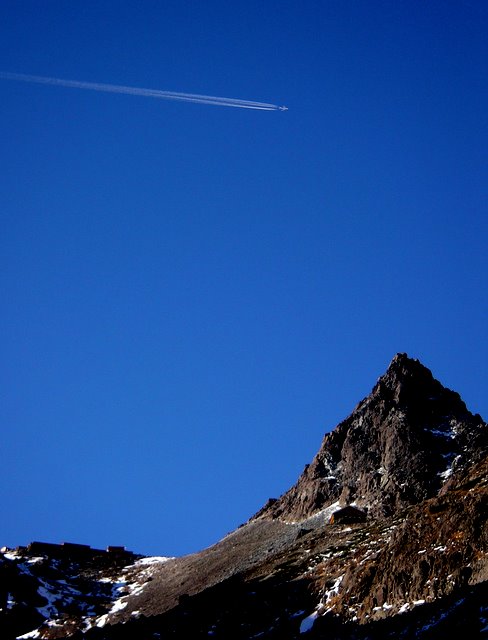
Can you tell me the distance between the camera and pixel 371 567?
54781mm

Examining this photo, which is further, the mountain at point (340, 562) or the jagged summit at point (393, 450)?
the jagged summit at point (393, 450)

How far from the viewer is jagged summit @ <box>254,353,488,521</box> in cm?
10500

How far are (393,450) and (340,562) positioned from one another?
49043 mm

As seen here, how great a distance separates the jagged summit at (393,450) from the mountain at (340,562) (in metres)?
0.28

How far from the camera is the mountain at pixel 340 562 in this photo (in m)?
49.4

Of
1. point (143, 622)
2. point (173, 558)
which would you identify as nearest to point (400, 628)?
point (143, 622)

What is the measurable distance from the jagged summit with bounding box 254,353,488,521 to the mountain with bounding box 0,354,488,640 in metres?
0.28

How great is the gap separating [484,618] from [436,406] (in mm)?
90832

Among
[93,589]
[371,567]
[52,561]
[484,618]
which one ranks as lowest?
[484,618]

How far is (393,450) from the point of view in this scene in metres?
115

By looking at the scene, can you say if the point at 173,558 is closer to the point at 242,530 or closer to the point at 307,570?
the point at 242,530

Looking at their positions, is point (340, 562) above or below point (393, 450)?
below

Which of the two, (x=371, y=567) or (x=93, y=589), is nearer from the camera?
(x=371, y=567)

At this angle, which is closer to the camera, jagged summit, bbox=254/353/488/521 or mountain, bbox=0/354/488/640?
mountain, bbox=0/354/488/640
